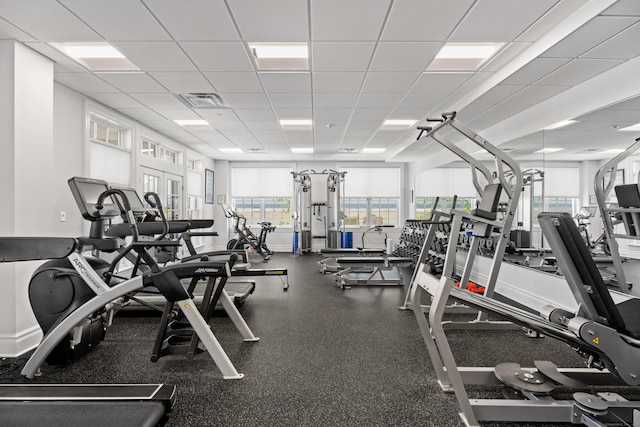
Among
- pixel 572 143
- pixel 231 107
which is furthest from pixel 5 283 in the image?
pixel 572 143

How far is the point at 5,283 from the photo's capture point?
9.17 feet

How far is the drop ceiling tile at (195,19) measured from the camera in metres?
2.50

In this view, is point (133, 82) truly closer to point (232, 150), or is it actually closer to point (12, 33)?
point (12, 33)

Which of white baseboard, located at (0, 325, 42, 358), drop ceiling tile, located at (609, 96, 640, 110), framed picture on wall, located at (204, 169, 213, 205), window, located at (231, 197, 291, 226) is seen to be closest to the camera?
white baseboard, located at (0, 325, 42, 358)

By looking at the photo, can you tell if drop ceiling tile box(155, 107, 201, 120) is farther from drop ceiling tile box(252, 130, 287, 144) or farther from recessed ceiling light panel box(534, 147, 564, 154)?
recessed ceiling light panel box(534, 147, 564, 154)

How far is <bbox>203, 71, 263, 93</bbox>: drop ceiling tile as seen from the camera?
3.74 meters

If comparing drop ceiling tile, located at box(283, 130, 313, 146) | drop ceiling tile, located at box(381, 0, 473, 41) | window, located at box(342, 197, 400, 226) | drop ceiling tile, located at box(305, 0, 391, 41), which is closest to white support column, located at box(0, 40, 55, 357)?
drop ceiling tile, located at box(305, 0, 391, 41)

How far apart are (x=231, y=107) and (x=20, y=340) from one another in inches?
144

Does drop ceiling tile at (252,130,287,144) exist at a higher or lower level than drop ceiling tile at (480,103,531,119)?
higher

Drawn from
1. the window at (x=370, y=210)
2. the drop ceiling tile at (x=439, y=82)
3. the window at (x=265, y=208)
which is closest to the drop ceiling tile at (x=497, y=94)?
the drop ceiling tile at (x=439, y=82)

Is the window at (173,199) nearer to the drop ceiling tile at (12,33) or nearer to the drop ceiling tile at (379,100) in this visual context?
the drop ceiling tile at (12,33)

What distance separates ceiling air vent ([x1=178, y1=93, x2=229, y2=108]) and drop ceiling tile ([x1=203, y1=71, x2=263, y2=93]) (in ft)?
1.03

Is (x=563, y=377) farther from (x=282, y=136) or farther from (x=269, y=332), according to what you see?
(x=282, y=136)

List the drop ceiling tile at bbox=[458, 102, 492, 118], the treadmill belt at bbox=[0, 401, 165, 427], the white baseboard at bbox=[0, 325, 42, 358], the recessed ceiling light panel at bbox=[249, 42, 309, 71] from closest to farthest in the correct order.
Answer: the treadmill belt at bbox=[0, 401, 165, 427] → the white baseboard at bbox=[0, 325, 42, 358] → the recessed ceiling light panel at bbox=[249, 42, 309, 71] → the drop ceiling tile at bbox=[458, 102, 492, 118]
